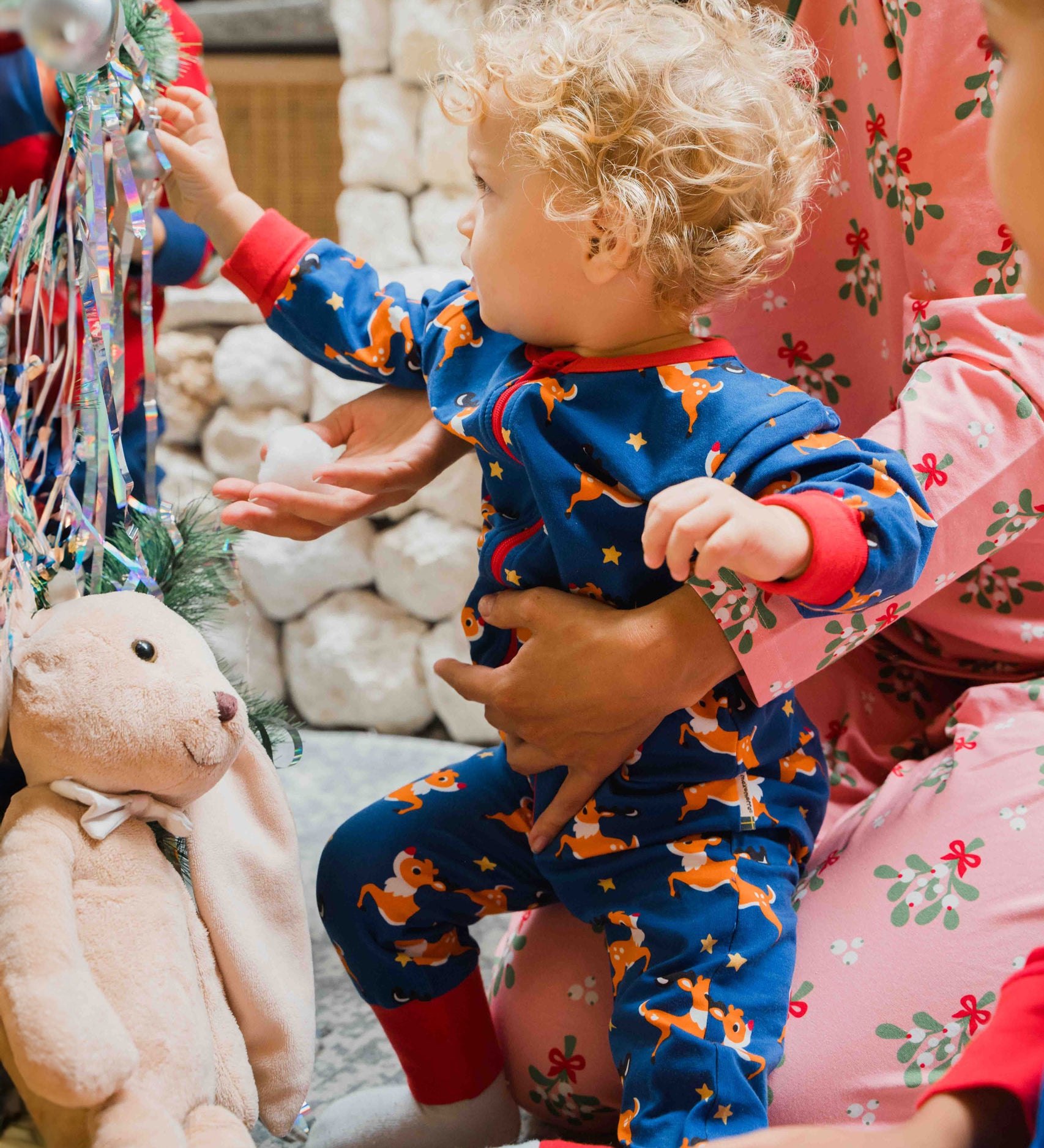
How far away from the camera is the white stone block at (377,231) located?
1782mm

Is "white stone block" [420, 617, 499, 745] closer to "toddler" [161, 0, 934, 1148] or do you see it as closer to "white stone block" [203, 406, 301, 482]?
"white stone block" [203, 406, 301, 482]

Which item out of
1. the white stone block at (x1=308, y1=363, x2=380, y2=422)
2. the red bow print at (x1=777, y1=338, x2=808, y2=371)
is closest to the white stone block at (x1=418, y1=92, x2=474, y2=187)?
the white stone block at (x1=308, y1=363, x2=380, y2=422)

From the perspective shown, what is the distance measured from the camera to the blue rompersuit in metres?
0.69

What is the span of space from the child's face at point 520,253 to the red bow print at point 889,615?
0.96 feet

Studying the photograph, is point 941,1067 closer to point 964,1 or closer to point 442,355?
point 442,355

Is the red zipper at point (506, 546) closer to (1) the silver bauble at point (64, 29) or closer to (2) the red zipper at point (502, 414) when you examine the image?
(2) the red zipper at point (502, 414)

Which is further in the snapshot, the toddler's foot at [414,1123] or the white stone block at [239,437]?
the white stone block at [239,437]

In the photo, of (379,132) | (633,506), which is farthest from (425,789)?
(379,132)

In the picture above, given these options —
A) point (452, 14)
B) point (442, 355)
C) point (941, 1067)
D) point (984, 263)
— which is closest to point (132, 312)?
point (442, 355)

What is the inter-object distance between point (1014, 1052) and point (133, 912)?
444 mm

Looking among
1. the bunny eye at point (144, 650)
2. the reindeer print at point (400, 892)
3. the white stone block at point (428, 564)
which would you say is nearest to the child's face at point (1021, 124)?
the bunny eye at point (144, 650)

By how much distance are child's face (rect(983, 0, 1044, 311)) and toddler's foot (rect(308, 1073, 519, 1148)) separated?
2.39 feet

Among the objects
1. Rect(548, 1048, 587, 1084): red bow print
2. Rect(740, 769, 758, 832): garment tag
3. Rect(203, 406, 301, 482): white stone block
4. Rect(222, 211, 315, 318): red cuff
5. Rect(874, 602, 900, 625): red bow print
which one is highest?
Rect(222, 211, 315, 318): red cuff

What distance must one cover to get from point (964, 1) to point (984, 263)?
20 centimetres
